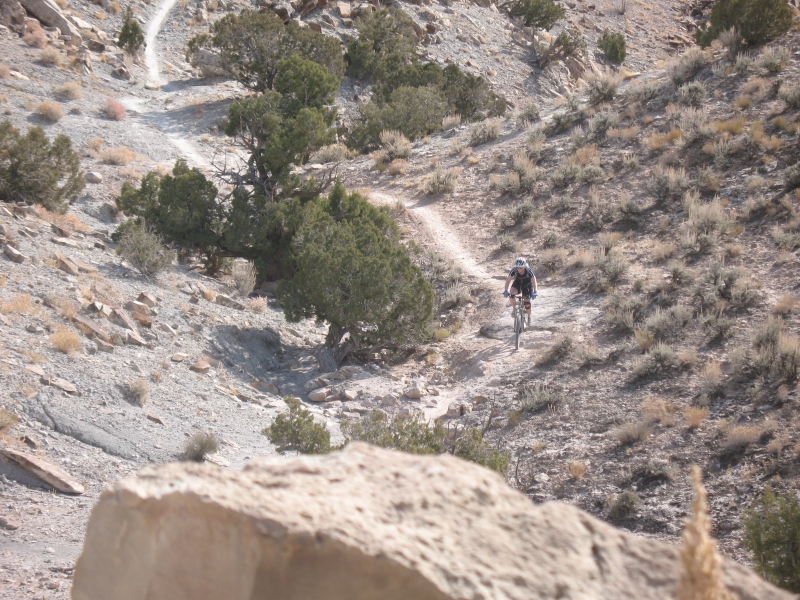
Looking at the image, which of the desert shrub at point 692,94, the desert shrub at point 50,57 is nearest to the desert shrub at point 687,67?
the desert shrub at point 692,94

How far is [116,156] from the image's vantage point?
21.2 meters

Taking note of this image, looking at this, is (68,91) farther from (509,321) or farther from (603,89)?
(509,321)

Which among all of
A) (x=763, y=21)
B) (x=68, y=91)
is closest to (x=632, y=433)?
(x=763, y=21)

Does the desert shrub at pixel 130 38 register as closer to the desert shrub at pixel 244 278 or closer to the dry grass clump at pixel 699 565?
the desert shrub at pixel 244 278

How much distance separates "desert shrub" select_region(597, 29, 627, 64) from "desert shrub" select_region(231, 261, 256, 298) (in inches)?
1387

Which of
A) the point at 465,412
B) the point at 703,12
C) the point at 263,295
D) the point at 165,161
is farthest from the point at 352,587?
the point at 703,12

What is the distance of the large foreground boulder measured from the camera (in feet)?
8.15

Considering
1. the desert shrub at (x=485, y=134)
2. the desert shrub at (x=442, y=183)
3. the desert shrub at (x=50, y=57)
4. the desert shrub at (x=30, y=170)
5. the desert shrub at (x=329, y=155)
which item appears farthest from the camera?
the desert shrub at (x=50, y=57)

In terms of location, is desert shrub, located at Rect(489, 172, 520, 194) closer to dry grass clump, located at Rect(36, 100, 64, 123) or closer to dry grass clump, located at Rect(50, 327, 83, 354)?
dry grass clump, located at Rect(50, 327, 83, 354)

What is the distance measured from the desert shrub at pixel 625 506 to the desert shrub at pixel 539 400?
273cm

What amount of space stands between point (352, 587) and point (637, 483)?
21.4 ft

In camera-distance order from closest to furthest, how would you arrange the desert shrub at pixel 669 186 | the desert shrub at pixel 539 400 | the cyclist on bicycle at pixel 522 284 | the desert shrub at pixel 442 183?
the desert shrub at pixel 539 400, the cyclist on bicycle at pixel 522 284, the desert shrub at pixel 669 186, the desert shrub at pixel 442 183

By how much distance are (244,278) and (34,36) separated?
61.5 feet

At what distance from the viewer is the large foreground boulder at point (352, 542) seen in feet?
8.15
